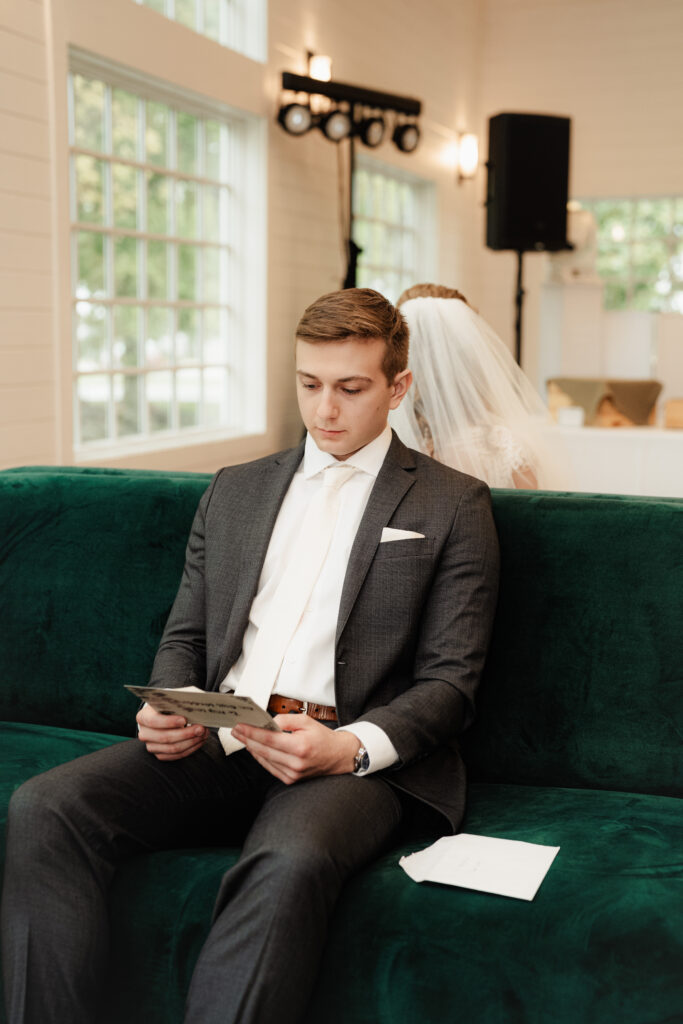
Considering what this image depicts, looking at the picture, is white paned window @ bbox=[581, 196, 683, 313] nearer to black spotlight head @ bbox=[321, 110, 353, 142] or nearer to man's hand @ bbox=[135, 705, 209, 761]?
black spotlight head @ bbox=[321, 110, 353, 142]

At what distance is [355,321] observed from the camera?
1.76m

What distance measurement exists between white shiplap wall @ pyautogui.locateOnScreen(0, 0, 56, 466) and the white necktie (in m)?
2.27

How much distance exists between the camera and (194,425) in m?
5.41

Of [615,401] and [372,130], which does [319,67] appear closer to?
[372,130]

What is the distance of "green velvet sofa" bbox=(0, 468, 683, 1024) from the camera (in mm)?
1459

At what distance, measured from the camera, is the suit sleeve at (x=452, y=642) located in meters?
1.64

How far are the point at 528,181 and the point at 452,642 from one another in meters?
5.57

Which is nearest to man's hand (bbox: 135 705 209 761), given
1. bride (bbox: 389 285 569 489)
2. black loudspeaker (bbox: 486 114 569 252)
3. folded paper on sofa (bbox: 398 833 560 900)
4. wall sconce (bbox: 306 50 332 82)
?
folded paper on sofa (bbox: 398 833 560 900)

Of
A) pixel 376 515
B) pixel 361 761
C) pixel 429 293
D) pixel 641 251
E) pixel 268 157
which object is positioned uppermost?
pixel 268 157

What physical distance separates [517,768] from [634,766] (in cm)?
21

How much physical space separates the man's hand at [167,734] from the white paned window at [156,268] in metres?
2.86

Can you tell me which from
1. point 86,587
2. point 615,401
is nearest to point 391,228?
point 615,401

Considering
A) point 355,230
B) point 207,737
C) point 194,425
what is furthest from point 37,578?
point 355,230

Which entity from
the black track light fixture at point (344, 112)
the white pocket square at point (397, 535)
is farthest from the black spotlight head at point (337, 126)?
the white pocket square at point (397, 535)
